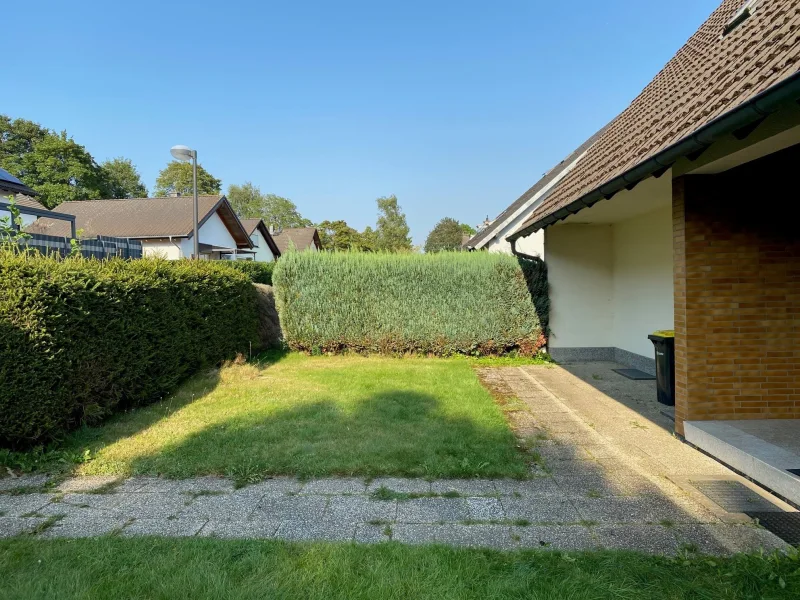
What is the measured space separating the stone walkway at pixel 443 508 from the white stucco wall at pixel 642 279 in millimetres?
3941

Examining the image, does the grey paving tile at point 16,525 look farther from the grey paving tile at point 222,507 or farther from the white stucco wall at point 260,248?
the white stucco wall at point 260,248

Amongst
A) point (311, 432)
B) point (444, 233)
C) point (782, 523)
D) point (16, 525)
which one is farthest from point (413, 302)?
point (444, 233)

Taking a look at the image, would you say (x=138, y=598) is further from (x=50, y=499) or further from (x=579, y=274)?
(x=579, y=274)

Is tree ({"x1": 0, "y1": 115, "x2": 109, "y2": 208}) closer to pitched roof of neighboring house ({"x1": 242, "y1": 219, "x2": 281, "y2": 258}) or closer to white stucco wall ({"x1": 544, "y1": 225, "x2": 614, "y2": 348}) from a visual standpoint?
pitched roof of neighboring house ({"x1": 242, "y1": 219, "x2": 281, "y2": 258})

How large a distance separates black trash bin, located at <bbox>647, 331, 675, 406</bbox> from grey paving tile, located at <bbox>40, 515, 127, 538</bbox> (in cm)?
619

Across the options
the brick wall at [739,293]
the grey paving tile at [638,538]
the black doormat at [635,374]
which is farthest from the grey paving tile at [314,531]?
the black doormat at [635,374]

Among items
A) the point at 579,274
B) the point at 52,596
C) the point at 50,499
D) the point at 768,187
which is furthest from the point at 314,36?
the point at 52,596

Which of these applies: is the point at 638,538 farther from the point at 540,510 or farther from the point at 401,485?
Answer: the point at 401,485

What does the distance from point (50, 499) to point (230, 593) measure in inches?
87.8

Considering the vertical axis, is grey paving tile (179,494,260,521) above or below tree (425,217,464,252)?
below

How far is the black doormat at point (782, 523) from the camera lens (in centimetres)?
269

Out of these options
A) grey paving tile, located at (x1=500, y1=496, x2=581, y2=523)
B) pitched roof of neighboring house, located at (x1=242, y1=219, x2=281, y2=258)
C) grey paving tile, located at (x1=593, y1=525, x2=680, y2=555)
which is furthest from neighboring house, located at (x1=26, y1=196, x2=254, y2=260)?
grey paving tile, located at (x1=593, y1=525, x2=680, y2=555)

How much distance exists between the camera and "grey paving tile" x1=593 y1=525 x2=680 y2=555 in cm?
260

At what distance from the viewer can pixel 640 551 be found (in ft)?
8.41
